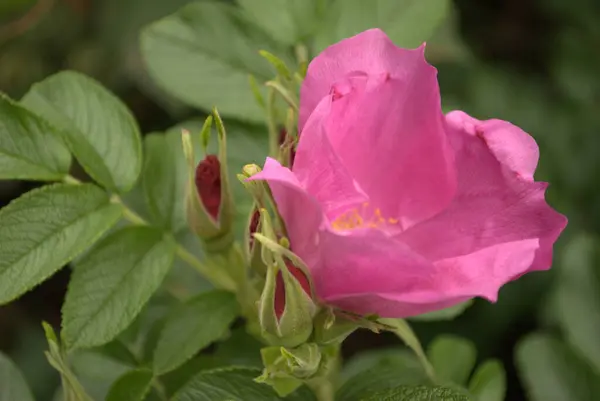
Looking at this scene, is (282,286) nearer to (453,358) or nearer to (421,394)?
(421,394)

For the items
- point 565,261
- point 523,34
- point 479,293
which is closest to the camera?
point 479,293

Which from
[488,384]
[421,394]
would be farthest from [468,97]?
[421,394]

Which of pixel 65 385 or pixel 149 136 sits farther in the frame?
pixel 149 136

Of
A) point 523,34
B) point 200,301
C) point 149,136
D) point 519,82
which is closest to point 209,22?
point 149,136

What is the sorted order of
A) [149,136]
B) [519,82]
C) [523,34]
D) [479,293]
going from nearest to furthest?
[479,293]
[149,136]
[519,82]
[523,34]

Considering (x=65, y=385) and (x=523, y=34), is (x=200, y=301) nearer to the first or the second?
(x=65, y=385)

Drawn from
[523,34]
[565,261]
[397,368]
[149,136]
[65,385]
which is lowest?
[523,34]

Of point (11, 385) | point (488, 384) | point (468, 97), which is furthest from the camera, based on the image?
point (468, 97)
